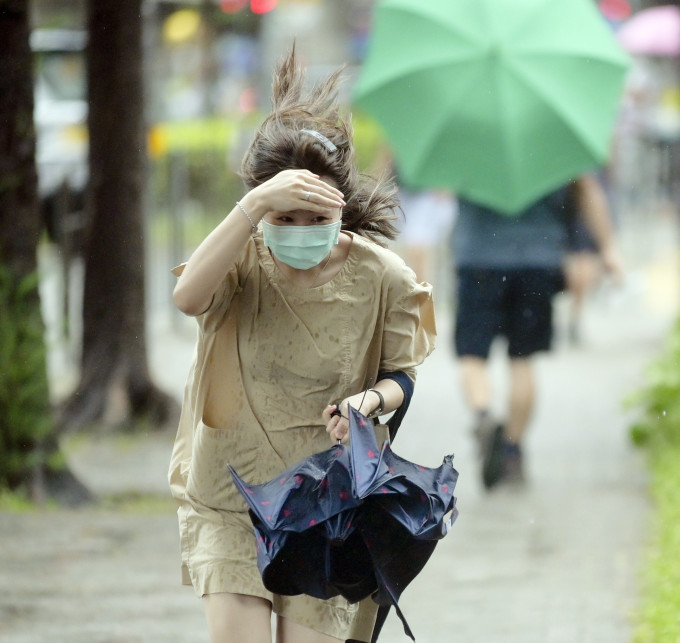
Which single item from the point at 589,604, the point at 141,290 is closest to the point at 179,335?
the point at 141,290

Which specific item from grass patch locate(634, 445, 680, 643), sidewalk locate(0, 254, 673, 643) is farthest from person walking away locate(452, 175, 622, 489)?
grass patch locate(634, 445, 680, 643)

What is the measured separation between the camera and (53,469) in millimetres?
5844

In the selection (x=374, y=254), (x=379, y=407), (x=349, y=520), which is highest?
(x=374, y=254)

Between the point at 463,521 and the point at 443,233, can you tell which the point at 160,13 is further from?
the point at 463,521

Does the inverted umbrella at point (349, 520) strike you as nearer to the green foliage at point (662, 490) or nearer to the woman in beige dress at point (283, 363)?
the woman in beige dress at point (283, 363)

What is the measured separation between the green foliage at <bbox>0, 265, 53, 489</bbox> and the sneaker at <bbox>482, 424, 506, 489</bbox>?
192cm

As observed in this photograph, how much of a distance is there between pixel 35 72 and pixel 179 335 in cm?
405

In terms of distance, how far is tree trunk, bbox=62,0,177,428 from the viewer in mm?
6652

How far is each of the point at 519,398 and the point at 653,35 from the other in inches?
461

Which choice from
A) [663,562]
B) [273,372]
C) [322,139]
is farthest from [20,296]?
[322,139]

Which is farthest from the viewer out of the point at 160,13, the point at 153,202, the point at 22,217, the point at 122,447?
the point at 153,202

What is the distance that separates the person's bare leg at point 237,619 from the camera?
2775 millimetres

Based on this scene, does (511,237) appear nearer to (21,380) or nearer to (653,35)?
(21,380)

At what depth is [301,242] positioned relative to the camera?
104 inches
